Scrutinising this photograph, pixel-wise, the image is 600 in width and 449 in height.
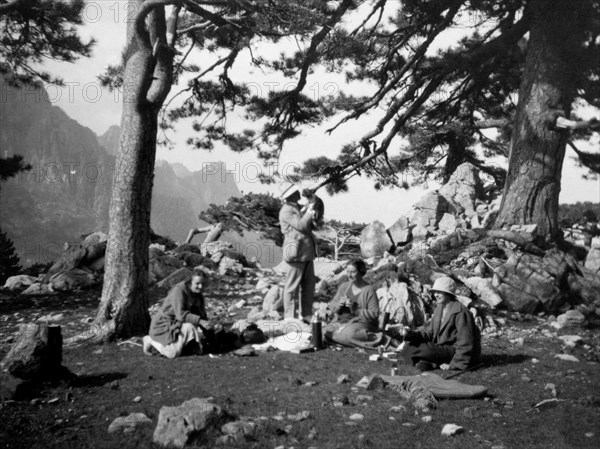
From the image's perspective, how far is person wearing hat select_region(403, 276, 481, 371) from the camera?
5859 mm

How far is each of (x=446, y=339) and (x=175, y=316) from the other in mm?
3348

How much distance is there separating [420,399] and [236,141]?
11.0m

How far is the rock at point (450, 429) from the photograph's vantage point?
12.6 feet

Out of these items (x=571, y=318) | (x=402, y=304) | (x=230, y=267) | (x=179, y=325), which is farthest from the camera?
(x=230, y=267)

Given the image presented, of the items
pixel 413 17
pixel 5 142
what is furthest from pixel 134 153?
pixel 5 142

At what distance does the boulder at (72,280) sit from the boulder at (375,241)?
7159 mm

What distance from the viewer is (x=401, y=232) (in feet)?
47.3

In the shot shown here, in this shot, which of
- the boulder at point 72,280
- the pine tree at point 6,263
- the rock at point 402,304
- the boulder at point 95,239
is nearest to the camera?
the rock at point 402,304

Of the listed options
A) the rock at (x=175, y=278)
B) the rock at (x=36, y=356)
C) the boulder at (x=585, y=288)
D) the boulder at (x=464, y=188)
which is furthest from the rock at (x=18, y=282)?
the boulder at (x=585, y=288)

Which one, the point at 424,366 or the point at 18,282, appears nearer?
the point at 424,366

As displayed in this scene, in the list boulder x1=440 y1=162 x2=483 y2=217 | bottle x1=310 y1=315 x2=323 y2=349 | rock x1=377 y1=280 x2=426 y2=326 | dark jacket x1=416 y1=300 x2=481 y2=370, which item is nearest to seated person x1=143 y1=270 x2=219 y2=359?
bottle x1=310 y1=315 x2=323 y2=349

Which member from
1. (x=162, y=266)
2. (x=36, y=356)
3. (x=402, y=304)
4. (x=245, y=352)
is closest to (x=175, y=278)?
(x=162, y=266)

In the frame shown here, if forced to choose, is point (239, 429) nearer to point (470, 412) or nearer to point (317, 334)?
point (470, 412)

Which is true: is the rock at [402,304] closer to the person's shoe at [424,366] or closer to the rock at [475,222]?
the person's shoe at [424,366]
